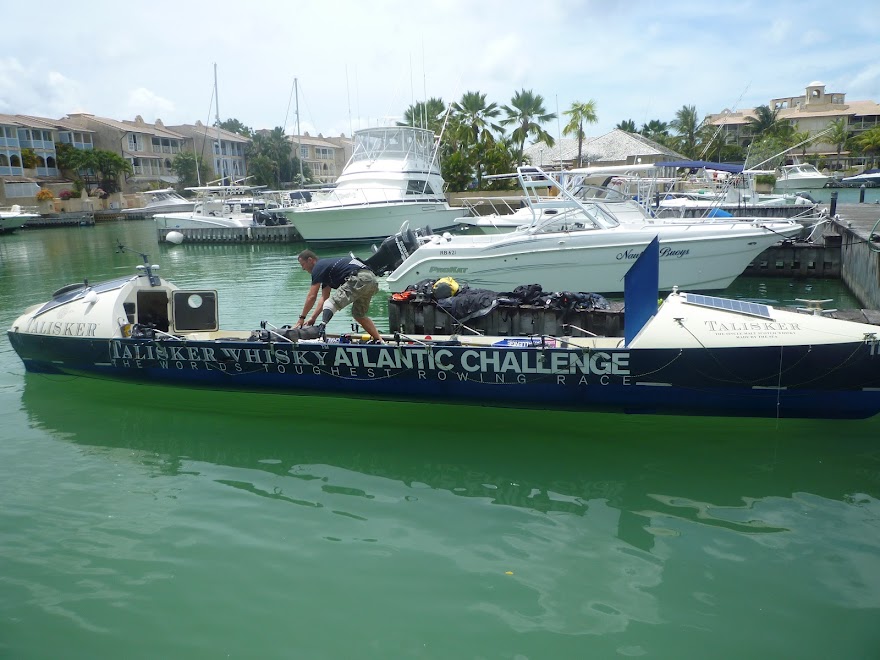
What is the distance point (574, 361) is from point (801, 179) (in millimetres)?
55471

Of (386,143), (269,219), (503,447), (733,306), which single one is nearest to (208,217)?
(269,219)

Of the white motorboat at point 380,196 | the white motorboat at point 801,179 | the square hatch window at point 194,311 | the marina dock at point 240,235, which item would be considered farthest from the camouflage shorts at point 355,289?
the white motorboat at point 801,179

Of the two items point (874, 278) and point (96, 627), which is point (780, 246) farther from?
point (96, 627)

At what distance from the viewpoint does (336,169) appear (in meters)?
105

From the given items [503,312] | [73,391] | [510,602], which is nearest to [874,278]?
[503,312]

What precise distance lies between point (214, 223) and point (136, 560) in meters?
36.7

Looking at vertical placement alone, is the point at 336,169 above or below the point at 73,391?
above

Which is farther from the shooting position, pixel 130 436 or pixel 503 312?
pixel 503 312

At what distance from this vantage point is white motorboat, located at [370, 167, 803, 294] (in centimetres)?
1562

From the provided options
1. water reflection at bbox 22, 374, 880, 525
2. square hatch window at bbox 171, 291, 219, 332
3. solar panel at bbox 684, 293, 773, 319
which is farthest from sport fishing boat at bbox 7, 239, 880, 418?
square hatch window at bbox 171, 291, 219, 332

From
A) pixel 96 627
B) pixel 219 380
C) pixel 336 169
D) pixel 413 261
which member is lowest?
pixel 96 627

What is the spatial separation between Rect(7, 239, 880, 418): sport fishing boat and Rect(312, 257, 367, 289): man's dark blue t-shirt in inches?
30.7

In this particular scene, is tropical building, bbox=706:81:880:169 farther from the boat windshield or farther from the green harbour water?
the green harbour water

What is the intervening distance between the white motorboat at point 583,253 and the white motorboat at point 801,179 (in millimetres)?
41477
